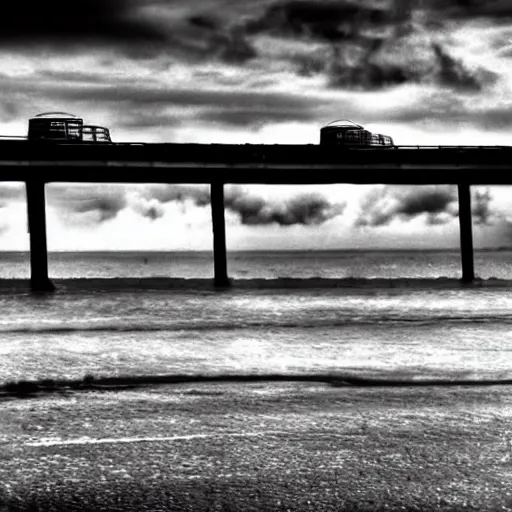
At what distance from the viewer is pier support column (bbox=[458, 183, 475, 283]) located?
45219 millimetres

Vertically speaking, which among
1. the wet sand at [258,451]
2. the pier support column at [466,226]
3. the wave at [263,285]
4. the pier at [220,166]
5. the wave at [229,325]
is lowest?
the wave at [263,285]

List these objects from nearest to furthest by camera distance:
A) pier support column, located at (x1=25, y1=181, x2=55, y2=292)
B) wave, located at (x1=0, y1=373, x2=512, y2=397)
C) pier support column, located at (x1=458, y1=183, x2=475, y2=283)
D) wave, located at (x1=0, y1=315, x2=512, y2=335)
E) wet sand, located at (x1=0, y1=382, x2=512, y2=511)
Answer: wet sand, located at (x1=0, y1=382, x2=512, y2=511)
wave, located at (x1=0, y1=373, x2=512, y2=397)
wave, located at (x1=0, y1=315, x2=512, y2=335)
pier support column, located at (x1=25, y1=181, x2=55, y2=292)
pier support column, located at (x1=458, y1=183, x2=475, y2=283)

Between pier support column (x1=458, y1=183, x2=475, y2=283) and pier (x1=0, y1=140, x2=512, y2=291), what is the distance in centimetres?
9

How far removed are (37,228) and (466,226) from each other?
22.5 metres

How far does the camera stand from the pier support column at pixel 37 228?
41.0m

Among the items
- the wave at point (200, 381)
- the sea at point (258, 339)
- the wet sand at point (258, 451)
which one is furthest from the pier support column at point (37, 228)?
the wet sand at point (258, 451)

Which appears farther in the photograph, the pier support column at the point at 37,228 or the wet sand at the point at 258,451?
the pier support column at the point at 37,228

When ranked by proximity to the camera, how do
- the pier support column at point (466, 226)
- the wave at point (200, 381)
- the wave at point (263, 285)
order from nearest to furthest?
the wave at point (200, 381)
the wave at point (263, 285)
the pier support column at point (466, 226)

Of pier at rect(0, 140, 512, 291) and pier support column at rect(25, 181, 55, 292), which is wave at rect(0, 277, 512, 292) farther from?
pier at rect(0, 140, 512, 291)

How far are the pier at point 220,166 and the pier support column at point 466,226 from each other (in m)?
0.09

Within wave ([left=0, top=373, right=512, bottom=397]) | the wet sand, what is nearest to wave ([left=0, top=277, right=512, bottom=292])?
wave ([left=0, top=373, right=512, bottom=397])

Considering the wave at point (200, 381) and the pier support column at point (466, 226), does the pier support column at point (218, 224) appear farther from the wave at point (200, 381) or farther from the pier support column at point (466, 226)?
the wave at point (200, 381)

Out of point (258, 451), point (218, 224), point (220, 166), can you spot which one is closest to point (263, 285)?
point (218, 224)

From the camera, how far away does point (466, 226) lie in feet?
152
